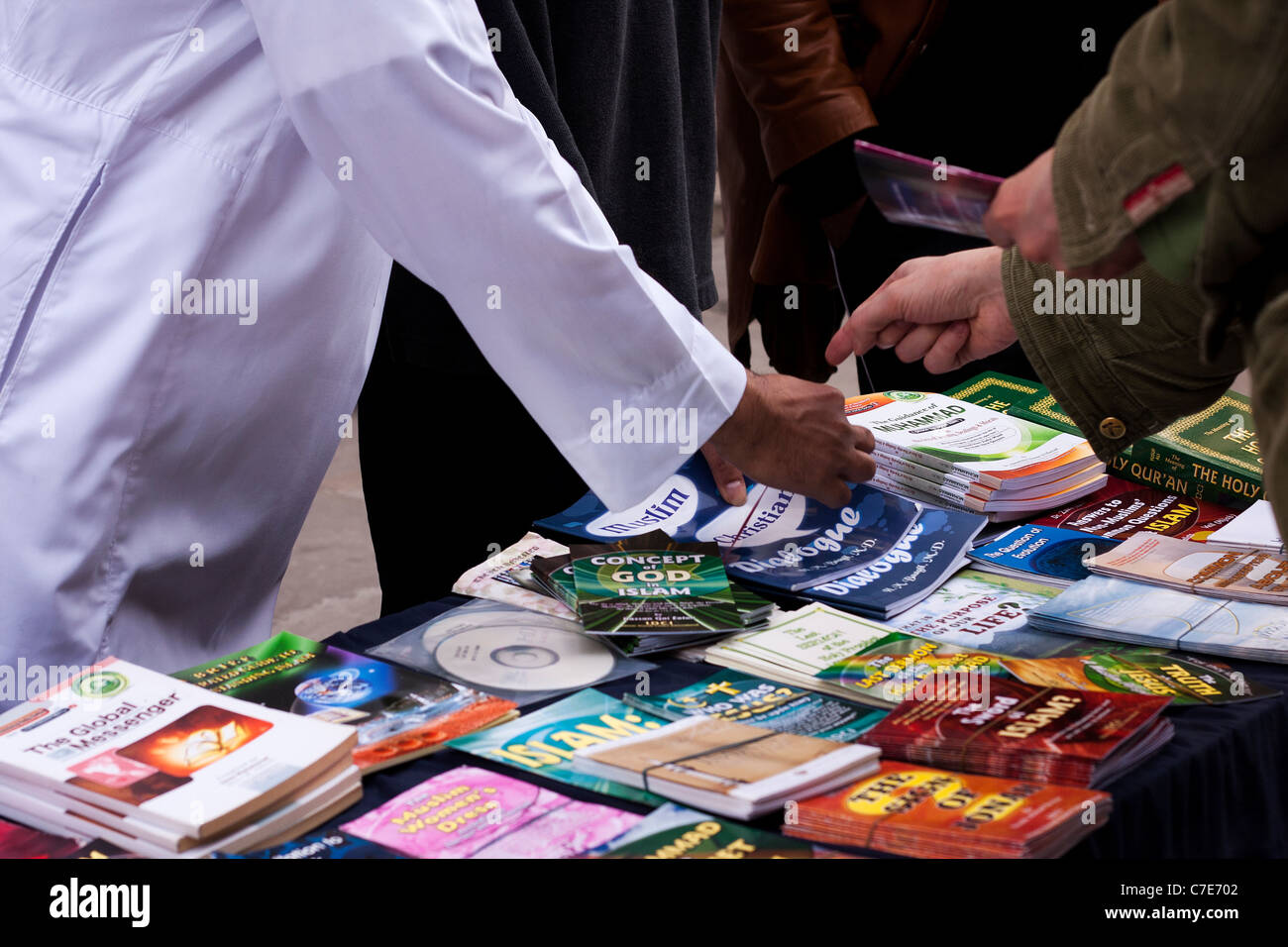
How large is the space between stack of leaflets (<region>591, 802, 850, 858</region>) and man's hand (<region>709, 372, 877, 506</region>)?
50 centimetres

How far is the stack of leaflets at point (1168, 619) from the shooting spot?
1189mm

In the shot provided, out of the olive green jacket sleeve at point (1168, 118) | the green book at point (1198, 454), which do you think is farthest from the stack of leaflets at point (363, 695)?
the green book at point (1198, 454)

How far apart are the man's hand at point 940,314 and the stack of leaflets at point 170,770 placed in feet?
2.81

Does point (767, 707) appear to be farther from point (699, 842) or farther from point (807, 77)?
point (807, 77)


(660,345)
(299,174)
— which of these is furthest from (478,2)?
(660,345)

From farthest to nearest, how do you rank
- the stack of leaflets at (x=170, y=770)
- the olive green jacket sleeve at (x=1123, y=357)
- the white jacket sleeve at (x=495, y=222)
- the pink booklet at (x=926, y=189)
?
1. the olive green jacket sleeve at (x=1123, y=357)
2. the white jacket sleeve at (x=495, y=222)
3. the pink booklet at (x=926, y=189)
4. the stack of leaflets at (x=170, y=770)

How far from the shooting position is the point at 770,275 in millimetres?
2387

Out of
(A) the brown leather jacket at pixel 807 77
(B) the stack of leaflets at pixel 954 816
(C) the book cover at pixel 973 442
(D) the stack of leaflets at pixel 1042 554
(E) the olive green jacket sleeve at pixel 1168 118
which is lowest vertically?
(B) the stack of leaflets at pixel 954 816

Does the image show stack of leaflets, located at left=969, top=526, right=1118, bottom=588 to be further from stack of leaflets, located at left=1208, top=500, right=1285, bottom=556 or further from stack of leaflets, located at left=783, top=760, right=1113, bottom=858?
stack of leaflets, located at left=783, top=760, right=1113, bottom=858

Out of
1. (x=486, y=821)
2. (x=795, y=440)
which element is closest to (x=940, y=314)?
(x=795, y=440)

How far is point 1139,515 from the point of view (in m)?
1.55

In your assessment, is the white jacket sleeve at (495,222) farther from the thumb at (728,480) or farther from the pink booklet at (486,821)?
the pink booklet at (486,821)

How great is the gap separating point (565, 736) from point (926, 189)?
52 cm

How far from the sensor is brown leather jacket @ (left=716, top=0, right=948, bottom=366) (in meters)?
2.13
